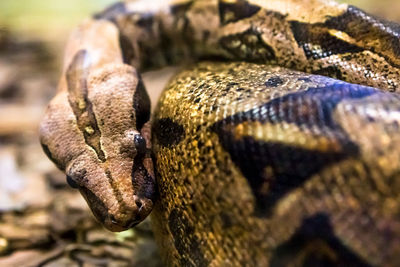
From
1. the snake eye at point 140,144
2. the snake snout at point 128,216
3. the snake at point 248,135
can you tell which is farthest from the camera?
the snake eye at point 140,144

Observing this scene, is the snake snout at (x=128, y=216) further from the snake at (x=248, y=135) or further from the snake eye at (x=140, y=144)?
the snake eye at (x=140, y=144)

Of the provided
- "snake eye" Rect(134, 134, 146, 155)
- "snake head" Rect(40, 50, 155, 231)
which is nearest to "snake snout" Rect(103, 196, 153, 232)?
"snake head" Rect(40, 50, 155, 231)

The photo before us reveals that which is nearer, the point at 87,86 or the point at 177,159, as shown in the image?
the point at 177,159

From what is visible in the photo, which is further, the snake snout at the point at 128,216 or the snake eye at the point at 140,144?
the snake eye at the point at 140,144

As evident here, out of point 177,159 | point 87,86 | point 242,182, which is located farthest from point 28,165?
point 242,182

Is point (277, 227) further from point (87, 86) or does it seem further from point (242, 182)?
point (87, 86)

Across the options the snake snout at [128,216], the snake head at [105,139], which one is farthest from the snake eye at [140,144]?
the snake snout at [128,216]

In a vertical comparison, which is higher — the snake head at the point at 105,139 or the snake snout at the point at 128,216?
the snake head at the point at 105,139

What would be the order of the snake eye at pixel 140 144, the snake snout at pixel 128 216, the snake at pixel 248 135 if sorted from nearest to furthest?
1. the snake at pixel 248 135
2. the snake snout at pixel 128 216
3. the snake eye at pixel 140 144
